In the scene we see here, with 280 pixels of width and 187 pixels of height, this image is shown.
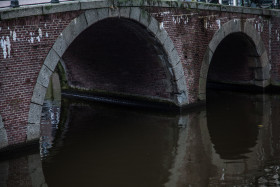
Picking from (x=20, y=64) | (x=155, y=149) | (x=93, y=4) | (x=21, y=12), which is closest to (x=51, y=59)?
(x=20, y=64)

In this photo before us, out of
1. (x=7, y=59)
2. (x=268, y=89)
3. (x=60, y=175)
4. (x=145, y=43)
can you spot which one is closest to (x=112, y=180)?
(x=60, y=175)

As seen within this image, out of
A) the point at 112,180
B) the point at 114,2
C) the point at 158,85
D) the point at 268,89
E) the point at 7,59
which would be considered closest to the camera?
the point at 112,180

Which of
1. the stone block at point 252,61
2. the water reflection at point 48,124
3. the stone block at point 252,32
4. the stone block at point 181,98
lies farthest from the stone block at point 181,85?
the stone block at point 252,61

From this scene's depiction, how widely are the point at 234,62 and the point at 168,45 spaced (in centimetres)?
549

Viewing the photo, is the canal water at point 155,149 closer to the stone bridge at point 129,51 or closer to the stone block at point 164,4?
the stone bridge at point 129,51

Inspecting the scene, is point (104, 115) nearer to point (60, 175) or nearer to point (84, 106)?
point (84, 106)

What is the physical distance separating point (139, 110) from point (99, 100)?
2.45m

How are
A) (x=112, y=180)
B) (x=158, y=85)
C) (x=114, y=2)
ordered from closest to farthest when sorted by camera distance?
(x=112, y=180)
(x=114, y=2)
(x=158, y=85)

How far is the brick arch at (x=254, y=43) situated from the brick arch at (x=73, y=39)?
94cm

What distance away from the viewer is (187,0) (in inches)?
515

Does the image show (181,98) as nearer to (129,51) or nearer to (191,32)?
(191,32)

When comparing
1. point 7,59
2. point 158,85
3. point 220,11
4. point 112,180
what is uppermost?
point 220,11

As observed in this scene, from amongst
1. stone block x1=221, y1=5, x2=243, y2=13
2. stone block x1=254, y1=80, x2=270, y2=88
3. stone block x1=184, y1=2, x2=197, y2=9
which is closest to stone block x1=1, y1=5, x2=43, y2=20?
stone block x1=184, y1=2, x2=197, y2=9

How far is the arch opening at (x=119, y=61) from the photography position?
39.5 ft
